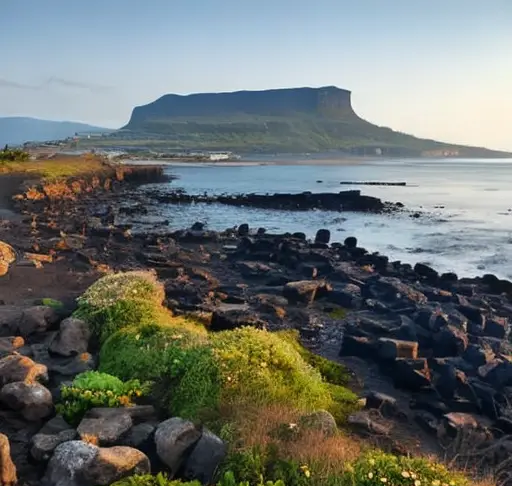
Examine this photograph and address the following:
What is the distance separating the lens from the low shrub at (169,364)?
971 centimetres

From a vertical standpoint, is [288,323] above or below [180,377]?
below

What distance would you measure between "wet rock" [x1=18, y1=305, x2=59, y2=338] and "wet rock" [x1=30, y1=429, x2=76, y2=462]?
218 inches

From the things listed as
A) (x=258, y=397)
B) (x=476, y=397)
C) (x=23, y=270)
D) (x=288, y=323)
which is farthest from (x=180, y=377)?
(x=23, y=270)

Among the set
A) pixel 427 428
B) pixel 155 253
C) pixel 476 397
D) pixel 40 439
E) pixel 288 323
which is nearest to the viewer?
pixel 40 439

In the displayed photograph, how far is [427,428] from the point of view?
11.6m

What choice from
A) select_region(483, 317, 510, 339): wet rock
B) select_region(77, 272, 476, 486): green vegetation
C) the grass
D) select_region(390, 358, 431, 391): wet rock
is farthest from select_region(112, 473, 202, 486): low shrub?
the grass

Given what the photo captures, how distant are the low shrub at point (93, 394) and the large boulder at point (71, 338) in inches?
80.6

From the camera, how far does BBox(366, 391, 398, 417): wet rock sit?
11898mm

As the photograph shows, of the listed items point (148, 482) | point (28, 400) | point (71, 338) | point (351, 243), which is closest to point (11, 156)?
point (351, 243)

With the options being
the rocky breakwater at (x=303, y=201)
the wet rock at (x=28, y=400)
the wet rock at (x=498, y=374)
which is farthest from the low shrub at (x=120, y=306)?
the rocky breakwater at (x=303, y=201)

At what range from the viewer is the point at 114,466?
7.49 m

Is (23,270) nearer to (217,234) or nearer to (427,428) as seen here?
(427,428)

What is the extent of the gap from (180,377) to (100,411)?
1598mm

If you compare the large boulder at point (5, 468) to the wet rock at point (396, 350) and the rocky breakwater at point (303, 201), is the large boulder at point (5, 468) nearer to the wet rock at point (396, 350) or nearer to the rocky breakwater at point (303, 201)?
the wet rock at point (396, 350)
